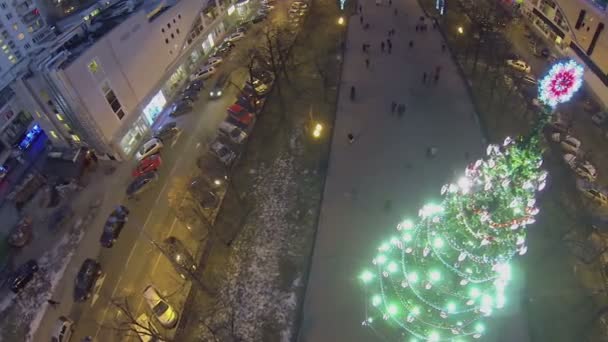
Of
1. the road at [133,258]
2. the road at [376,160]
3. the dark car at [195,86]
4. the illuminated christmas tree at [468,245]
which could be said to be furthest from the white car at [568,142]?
the dark car at [195,86]

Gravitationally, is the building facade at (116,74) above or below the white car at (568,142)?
above

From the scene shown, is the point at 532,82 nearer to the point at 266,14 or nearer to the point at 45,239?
the point at 266,14

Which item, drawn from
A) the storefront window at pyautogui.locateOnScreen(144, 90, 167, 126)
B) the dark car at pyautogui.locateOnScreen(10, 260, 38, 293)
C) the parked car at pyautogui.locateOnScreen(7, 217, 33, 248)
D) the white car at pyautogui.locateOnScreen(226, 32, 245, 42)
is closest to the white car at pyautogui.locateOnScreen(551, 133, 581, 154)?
the white car at pyautogui.locateOnScreen(226, 32, 245, 42)

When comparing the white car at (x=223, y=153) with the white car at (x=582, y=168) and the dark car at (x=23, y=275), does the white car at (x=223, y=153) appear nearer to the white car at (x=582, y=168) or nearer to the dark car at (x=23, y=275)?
the dark car at (x=23, y=275)

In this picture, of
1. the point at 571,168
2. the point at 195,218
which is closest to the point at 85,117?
the point at 195,218

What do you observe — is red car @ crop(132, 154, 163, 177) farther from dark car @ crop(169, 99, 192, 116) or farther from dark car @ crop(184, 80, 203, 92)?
dark car @ crop(184, 80, 203, 92)
